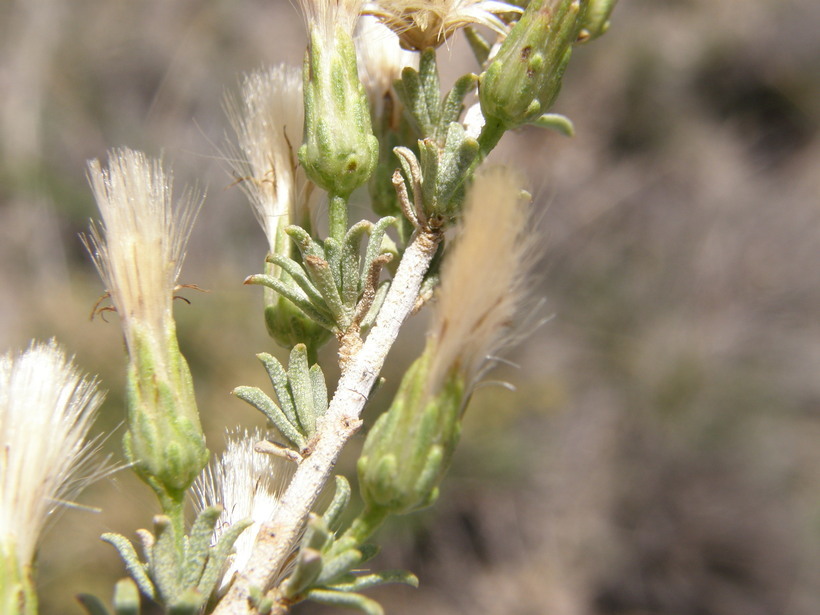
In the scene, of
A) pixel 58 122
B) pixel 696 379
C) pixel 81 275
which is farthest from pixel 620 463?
pixel 58 122

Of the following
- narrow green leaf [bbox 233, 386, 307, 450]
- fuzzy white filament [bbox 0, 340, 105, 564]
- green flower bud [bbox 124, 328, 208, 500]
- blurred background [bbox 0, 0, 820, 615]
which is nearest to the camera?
fuzzy white filament [bbox 0, 340, 105, 564]

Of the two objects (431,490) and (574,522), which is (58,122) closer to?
(574,522)

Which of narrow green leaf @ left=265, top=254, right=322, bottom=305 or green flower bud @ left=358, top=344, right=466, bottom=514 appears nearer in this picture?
green flower bud @ left=358, top=344, right=466, bottom=514

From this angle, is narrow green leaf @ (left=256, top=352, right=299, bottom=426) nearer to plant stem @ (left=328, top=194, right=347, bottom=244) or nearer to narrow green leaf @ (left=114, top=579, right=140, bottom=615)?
plant stem @ (left=328, top=194, right=347, bottom=244)

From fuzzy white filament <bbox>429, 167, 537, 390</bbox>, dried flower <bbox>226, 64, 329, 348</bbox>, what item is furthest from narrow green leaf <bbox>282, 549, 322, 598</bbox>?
dried flower <bbox>226, 64, 329, 348</bbox>

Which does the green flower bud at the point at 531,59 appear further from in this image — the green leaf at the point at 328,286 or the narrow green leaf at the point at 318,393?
the narrow green leaf at the point at 318,393

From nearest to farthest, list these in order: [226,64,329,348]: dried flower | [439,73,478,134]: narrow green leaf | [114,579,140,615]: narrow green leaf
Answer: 1. [114,579,140,615]: narrow green leaf
2. [439,73,478,134]: narrow green leaf
3. [226,64,329,348]: dried flower

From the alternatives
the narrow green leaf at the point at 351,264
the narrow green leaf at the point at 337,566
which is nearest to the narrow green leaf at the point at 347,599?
the narrow green leaf at the point at 337,566
